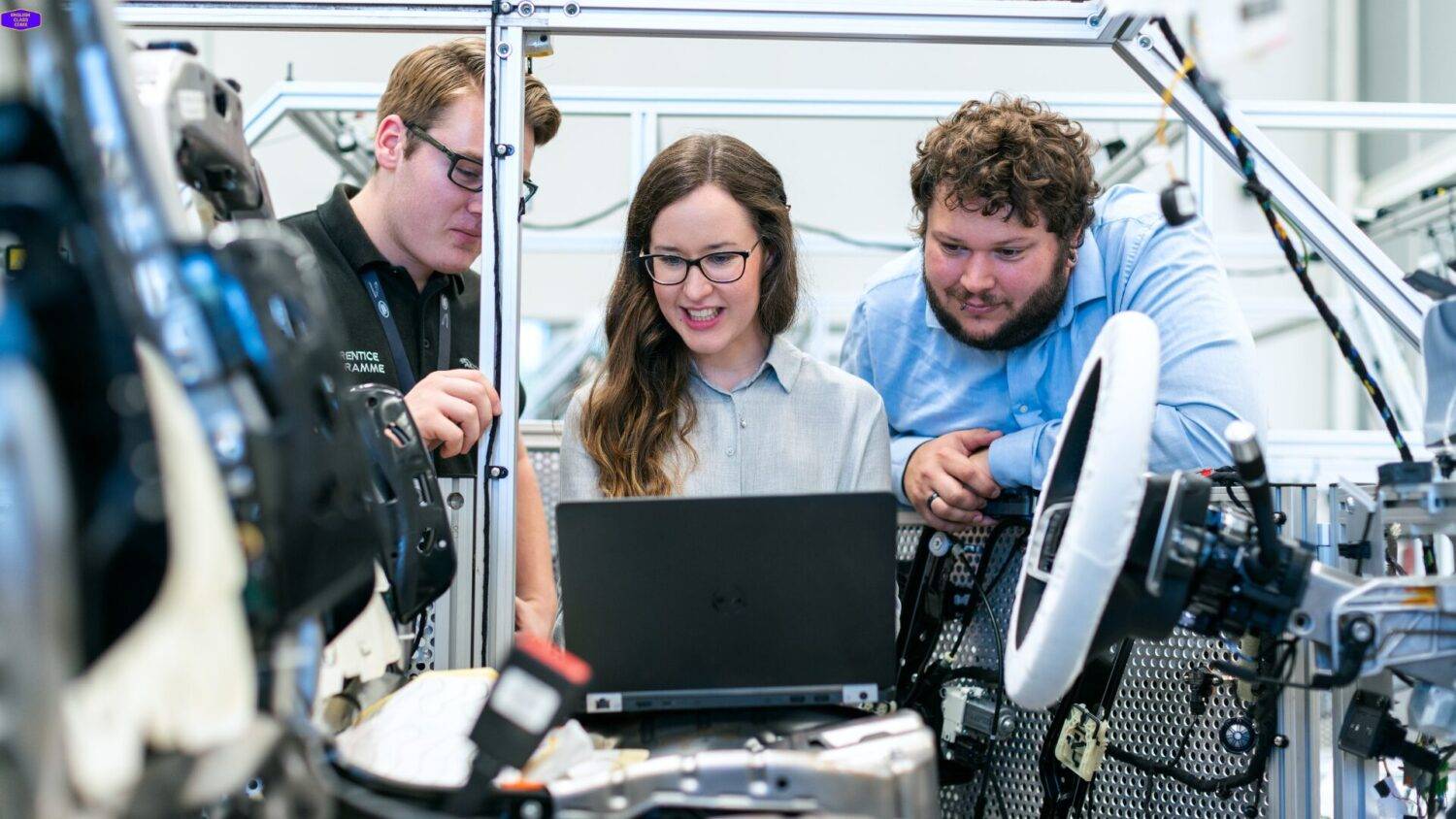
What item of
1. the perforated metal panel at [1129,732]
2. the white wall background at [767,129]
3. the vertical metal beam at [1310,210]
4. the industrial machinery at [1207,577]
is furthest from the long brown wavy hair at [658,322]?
the white wall background at [767,129]

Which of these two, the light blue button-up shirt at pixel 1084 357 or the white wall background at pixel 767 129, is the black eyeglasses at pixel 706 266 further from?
the white wall background at pixel 767 129

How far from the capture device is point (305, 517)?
0.88 metres

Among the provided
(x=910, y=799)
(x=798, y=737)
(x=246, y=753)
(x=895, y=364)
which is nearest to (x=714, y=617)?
(x=798, y=737)

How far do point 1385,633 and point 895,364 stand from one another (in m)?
0.96

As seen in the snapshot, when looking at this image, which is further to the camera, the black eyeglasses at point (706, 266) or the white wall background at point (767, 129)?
the white wall background at point (767, 129)

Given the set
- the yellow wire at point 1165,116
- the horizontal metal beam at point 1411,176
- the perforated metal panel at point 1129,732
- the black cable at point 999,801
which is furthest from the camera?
the horizontal metal beam at point 1411,176

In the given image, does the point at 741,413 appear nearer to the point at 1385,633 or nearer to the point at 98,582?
the point at 1385,633

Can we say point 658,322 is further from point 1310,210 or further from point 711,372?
→ point 1310,210

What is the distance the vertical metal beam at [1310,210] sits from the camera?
1430mm

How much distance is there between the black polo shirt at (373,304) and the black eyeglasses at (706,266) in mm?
318

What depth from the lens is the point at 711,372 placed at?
1892 millimetres

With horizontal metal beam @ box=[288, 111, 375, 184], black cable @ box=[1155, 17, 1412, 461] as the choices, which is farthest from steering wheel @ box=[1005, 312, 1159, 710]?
horizontal metal beam @ box=[288, 111, 375, 184]

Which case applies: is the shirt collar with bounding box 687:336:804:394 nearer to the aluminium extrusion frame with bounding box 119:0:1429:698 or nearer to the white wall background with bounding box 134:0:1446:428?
the aluminium extrusion frame with bounding box 119:0:1429:698

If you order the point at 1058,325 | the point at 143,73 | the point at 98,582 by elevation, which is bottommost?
the point at 98,582
